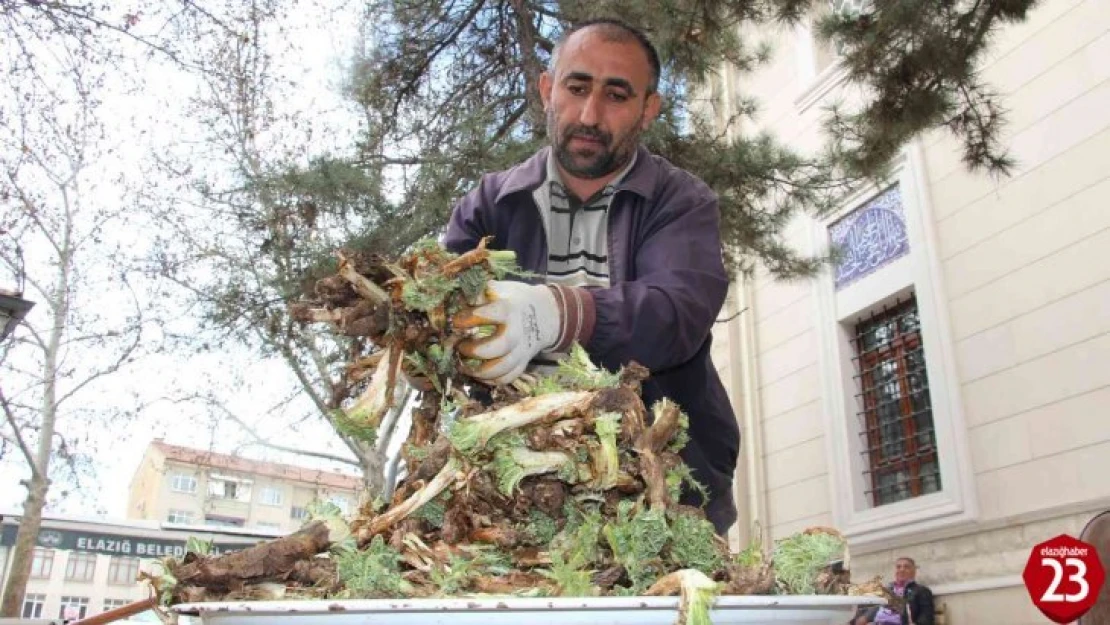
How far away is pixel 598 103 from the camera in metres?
1.42

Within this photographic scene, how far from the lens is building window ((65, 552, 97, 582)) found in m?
43.1

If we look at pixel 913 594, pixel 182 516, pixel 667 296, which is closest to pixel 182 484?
pixel 182 516

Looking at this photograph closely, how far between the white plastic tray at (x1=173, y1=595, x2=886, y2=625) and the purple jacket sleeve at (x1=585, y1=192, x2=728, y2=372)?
448 mm

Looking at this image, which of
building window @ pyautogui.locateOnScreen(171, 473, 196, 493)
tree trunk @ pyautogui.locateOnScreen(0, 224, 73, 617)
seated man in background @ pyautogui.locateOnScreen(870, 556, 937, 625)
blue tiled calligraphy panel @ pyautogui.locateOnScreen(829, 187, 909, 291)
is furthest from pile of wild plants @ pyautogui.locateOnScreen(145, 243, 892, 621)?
building window @ pyautogui.locateOnScreen(171, 473, 196, 493)

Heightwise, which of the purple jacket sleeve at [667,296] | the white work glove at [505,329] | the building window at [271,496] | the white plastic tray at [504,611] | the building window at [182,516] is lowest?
the white plastic tray at [504,611]

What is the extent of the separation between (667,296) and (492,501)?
0.45 metres

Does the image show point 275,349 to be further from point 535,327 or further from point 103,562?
point 103,562

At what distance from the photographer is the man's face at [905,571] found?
23.7 feet

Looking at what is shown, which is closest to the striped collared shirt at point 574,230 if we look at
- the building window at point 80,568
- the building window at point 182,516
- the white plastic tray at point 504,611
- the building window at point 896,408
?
the white plastic tray at point 504,611

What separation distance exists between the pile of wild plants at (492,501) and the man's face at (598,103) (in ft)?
1.82

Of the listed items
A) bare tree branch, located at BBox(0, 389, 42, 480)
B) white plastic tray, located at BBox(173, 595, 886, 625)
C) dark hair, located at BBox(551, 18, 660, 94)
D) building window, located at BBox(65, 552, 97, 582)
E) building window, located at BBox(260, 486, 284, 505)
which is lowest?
white plastic tray, located at BBox(173, 595, 886, 625)

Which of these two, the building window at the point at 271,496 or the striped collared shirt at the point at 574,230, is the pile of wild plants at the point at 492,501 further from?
the building window at the point at 271,496

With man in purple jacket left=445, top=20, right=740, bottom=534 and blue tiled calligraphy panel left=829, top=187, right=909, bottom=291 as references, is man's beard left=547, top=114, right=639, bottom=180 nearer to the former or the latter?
man in purple jacket left=445, top=20, right=740, bottom=534

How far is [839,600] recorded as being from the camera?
735mm
